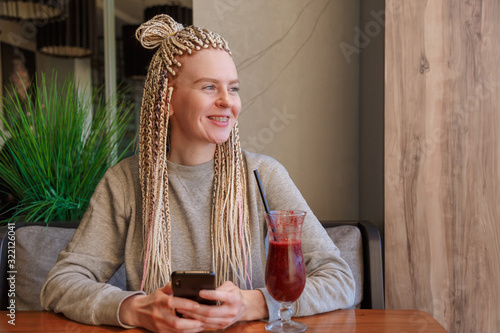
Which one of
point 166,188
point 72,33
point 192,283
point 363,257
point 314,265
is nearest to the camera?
point 192,283

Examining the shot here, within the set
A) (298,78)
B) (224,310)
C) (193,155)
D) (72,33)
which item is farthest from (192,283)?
(72,33)

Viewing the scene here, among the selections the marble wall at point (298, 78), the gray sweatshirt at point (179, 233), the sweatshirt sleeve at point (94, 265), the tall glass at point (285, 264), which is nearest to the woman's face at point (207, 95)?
the gray sweatshirt at point (179, 233)

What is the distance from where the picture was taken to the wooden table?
45.2 inches

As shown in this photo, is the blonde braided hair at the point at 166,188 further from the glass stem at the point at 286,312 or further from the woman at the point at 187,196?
the glass stem at the point at 286,312

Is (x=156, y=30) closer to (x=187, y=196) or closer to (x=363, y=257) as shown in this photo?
(x=187, y=196)

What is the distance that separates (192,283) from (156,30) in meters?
0.97

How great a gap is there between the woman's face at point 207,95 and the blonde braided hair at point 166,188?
0.10 ft

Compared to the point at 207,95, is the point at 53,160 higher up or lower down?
lower down

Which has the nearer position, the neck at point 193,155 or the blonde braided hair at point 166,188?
the blonde braided hair at point 166,188

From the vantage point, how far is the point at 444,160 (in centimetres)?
186

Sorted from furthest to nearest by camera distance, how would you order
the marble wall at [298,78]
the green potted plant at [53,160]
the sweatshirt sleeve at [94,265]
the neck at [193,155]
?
the marble wall at [298,78] < the green potted plant at [53,160] < the neck at [193,155] < the sweatshirt sleeve at [94,265]

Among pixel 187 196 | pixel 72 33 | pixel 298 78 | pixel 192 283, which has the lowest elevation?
pixel 192 283

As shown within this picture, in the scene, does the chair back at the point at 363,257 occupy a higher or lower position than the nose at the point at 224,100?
lower

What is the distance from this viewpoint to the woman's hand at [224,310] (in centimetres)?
112
